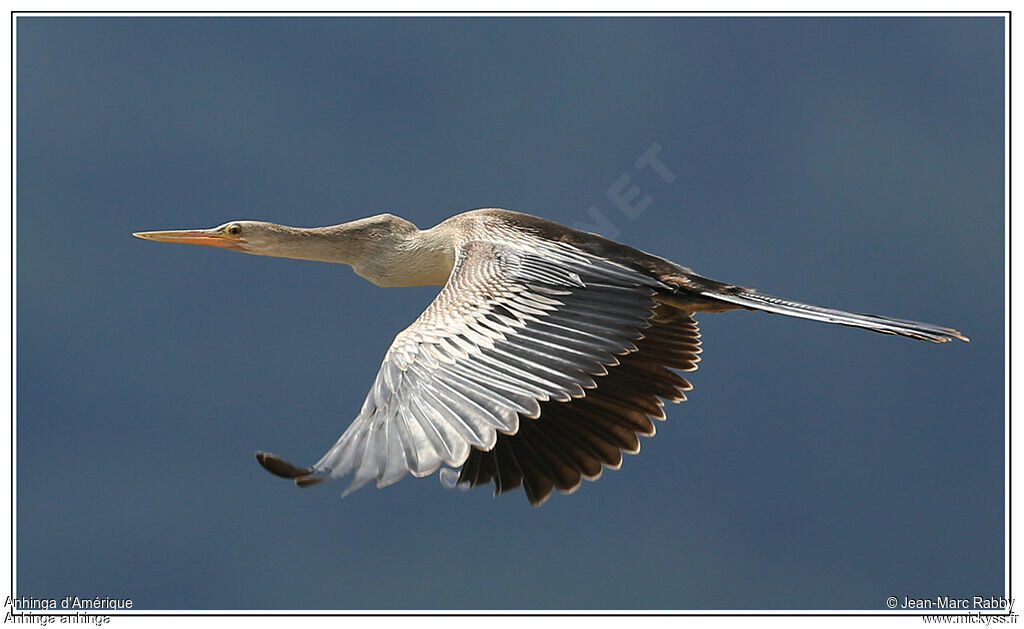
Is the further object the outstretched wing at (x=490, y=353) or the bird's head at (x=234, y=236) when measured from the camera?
the bird's head at (x=234, y=236)

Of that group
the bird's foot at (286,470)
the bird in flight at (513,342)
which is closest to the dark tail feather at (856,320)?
the bird in flight at (513,342)

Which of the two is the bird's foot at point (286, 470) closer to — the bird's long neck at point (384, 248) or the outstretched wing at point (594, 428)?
the outstretched wing at point (594, 428)

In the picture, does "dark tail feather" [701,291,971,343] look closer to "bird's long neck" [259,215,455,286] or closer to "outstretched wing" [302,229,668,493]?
"outstretched wing" [302,229,668,493]

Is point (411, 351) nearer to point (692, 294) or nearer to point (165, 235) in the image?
point (692, 294)

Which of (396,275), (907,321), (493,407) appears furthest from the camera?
(396,275)

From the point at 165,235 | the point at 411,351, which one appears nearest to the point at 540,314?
the point at 411,351

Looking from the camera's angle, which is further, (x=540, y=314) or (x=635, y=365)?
(x=635, y=365)

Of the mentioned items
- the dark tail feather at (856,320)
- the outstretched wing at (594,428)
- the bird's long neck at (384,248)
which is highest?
the bird's long neck at (384,248)
